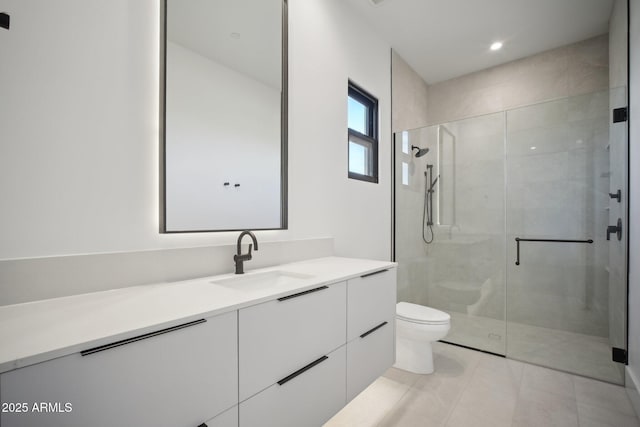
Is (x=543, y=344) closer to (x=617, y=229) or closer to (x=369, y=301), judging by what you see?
(x=617, y=229)

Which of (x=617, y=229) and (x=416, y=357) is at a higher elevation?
(x=617, y=229)

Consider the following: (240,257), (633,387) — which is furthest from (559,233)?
(240,257)

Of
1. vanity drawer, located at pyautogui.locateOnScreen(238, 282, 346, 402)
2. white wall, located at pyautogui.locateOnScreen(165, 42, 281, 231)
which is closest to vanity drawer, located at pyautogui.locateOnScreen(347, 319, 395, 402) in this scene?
vanity drawer, located at pyautogui.locateOnScreen(238, 282, 346, 402)

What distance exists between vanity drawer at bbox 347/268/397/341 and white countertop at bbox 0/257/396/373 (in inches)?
10.0

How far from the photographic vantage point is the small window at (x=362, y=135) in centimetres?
245

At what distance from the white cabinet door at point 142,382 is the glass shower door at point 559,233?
8.24 ft

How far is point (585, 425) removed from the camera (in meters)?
1.55

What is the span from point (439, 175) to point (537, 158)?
822 mm

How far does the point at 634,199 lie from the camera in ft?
5.72

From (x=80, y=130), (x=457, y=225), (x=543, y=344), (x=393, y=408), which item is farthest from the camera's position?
(x=457, y=225)

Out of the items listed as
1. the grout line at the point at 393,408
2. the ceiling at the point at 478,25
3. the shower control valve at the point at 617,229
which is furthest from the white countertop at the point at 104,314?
the ceiling at the point at 478,25

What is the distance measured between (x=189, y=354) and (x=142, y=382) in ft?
0.38

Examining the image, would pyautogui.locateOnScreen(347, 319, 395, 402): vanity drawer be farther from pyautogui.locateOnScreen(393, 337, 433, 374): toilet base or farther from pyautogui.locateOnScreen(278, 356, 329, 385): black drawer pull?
pyautogui.locateOnScreen(393, 337, 433, 374): toilet base

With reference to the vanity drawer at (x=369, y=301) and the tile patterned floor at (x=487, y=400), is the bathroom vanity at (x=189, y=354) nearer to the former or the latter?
the vanity drawer at (x=369, y=301)
